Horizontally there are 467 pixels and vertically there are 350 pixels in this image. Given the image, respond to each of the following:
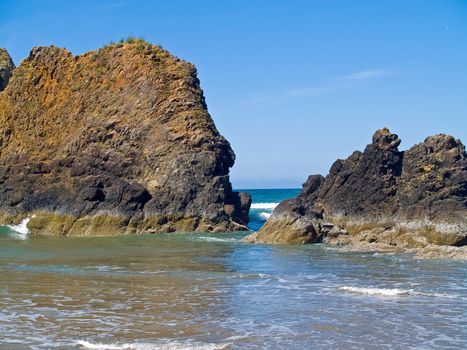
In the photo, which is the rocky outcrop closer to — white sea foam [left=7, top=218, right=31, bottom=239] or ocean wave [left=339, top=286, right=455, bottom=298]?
white sea foam [left=7, top=218, right=31, bottom=239]

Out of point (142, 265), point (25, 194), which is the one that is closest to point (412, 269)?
point (142, 265)

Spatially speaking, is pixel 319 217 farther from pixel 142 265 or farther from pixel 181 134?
pixel 181 134

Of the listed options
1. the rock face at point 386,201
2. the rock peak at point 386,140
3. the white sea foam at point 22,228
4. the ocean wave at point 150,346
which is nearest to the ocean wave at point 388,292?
the ocean wave at point 150,346

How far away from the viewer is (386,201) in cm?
3231

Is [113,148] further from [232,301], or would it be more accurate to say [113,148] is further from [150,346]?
[150,346]

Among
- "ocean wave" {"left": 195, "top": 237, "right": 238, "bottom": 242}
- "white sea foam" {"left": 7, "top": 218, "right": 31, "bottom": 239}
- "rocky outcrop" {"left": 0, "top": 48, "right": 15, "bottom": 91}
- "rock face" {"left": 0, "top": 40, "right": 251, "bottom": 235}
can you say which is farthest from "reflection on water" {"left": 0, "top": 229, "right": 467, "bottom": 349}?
"rocky outcrop" {"left": 0, "top": 48, "right": 15, "bottom": 91}

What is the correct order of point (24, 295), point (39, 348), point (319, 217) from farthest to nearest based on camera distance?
point (319, 217)
point (24, 295)
point (39, 348)

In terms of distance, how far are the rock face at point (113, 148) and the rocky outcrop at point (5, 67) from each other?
1635 centimetres

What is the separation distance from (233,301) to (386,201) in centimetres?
1806

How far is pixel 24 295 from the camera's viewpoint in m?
16.9

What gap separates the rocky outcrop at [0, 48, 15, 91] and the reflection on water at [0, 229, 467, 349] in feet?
173

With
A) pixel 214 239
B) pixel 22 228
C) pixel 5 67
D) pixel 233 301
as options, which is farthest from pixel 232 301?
pixel 5 67

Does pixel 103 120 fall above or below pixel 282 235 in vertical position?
above

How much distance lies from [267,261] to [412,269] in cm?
564
